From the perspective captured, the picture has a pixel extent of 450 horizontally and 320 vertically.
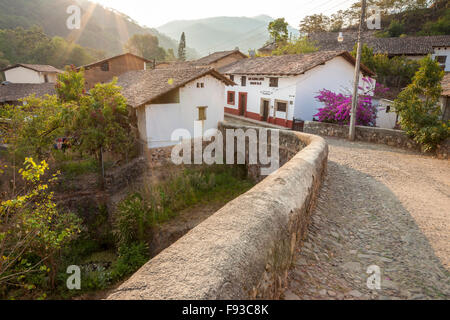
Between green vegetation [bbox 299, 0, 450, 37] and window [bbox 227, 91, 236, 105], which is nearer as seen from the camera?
window [bbox 227, 91, 236, 105]

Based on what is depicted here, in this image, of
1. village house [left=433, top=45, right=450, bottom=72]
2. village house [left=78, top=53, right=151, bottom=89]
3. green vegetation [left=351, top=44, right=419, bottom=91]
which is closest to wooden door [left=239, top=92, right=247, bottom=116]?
green vegetation [left=351, top=44, right=419, bottom=91]

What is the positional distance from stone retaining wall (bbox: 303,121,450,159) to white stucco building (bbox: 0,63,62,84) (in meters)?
39.0

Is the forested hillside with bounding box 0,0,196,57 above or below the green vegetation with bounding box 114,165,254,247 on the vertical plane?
above

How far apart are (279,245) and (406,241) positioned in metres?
3.03

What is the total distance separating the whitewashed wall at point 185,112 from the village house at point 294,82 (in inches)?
215

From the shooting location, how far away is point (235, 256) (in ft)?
7.43

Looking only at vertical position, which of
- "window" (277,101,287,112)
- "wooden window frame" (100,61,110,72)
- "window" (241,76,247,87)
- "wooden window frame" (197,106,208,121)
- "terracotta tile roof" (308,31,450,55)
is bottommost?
"wooden window frame" (197,106,208,121)

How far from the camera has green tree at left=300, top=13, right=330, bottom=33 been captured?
63.3 meters

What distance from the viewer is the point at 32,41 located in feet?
180

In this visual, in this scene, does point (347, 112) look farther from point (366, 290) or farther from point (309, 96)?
point (366, 290)

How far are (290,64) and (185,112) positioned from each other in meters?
9.92

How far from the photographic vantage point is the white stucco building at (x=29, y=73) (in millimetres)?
38134

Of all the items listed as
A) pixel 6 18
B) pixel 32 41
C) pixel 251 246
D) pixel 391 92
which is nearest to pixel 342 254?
pixel 251 246

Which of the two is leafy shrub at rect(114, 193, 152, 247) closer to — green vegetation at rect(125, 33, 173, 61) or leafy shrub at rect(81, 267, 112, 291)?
leafy shrub at rect(81, 267, 112, 291)
